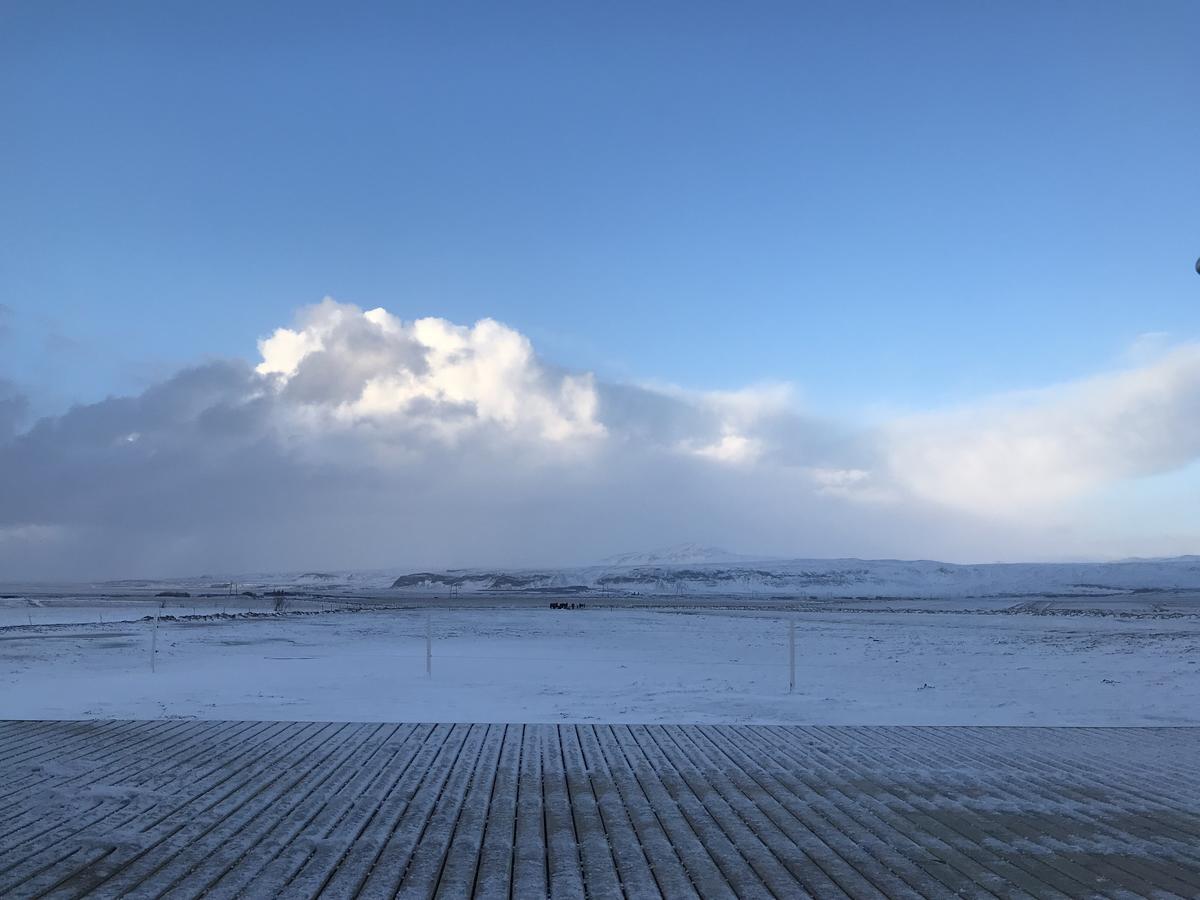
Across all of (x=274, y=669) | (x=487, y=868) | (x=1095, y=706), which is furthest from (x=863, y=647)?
(x=487, y=868)

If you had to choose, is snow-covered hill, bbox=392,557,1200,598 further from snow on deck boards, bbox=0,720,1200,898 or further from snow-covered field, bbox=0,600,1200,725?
snow on deck boards, bbox=0,720,1200,898

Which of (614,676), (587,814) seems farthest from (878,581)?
(587,814)

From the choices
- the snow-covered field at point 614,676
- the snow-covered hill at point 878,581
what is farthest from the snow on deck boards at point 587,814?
the snow-covered hill at point 878,581

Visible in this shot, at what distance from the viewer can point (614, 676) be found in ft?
54.1

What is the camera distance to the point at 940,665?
19609 mm

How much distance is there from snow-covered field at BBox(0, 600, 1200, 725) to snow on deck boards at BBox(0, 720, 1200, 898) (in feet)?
6.96

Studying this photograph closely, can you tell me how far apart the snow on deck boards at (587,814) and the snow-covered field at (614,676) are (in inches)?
83.5

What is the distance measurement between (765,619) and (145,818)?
35.9m

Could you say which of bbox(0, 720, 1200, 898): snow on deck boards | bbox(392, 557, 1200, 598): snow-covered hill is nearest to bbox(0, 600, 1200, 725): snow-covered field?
bbox(0, 720, 1200, 898): snow on deck boards

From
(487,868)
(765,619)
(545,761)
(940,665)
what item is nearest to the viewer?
(487,868)

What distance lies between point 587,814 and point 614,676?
396 inches

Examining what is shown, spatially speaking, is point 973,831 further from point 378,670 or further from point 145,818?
point 378,670

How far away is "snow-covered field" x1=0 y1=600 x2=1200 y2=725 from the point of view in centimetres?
1240

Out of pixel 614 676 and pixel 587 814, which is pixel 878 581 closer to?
pixel 614 676
